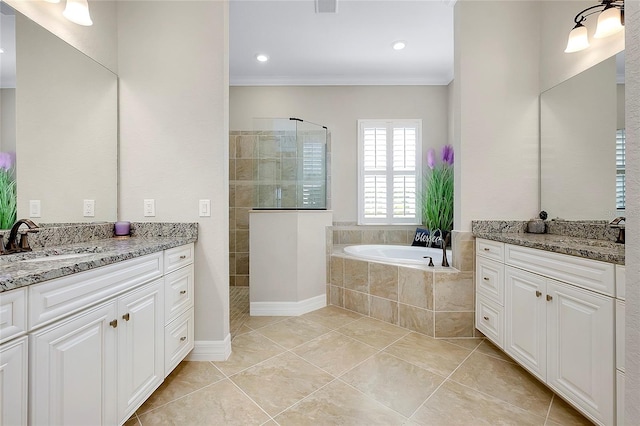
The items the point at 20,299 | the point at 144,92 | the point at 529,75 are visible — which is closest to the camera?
the point at 20,299

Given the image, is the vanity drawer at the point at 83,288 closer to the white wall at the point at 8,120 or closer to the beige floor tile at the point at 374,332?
the white wall at the point at 8,120

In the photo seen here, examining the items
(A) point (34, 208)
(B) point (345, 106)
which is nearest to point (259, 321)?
(A) point (34, 208)

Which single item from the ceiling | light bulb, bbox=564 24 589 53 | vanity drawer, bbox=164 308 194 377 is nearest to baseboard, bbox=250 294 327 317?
vanity drawer, bbox=164 308 194 377

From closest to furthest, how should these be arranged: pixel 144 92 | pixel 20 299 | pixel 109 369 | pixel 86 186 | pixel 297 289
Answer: pixel 20 299, pixel 109 369, pixel 86 186, pixel 144 92, pixel 297 289

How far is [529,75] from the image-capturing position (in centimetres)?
226

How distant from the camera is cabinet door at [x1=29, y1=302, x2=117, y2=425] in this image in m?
0.90

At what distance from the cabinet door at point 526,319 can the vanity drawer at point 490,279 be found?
61mm

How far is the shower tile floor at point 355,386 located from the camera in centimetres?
142

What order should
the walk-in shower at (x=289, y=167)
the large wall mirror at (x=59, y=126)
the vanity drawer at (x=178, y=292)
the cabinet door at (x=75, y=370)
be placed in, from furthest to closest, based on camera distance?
the walk-in shower at (x=289, y=167), the vanity drawer at (x=178, y=292), the large wall mirror at (x=59, y=126), the cabinet door at (x=75, y=370)

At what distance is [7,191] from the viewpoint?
1.38m

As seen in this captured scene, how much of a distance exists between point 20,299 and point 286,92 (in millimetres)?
3779

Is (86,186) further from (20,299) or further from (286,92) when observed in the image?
(286,92)

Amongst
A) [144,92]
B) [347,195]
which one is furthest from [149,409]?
[347,195]

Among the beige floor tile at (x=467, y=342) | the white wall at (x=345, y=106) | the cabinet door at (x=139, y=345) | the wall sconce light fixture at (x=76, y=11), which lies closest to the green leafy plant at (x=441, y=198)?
the white wall at (x=345, y=106)
